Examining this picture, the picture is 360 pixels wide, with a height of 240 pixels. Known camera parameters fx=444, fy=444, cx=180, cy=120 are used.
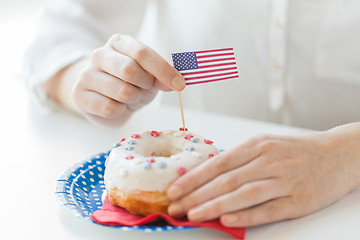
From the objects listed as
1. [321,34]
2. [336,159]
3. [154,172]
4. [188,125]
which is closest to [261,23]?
[321,34]

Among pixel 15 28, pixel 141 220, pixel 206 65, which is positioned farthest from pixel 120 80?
pixel 15 28

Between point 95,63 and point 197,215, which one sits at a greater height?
point 95,63

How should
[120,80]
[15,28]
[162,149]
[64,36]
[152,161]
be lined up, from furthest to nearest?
[15,28] → [64,36] → [120,80] → [162,149] → [152,161]

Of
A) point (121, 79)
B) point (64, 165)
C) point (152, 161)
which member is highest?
point (121, 79)

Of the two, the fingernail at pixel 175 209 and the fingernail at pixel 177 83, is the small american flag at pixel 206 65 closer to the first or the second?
the fingernail at pixel 177 83

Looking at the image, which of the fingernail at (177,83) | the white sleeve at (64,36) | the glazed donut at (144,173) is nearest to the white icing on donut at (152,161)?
the glazed donut at (144,173)

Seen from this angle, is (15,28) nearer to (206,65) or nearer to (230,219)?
(206,65)

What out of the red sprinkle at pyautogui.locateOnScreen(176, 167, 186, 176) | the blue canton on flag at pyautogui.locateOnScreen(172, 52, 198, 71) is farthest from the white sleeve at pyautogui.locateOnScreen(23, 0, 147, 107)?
the red sprinkle at pyautogui.locateOnScreen(176, 167, 186, 176)
